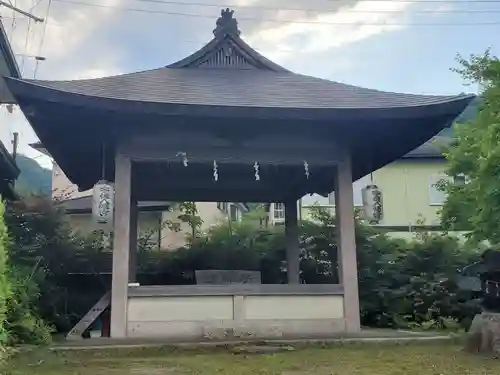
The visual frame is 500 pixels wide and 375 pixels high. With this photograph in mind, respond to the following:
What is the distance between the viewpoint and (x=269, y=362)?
16.9ft

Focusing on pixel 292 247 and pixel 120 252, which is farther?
pixel 292 247

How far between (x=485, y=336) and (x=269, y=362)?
7.67 ft

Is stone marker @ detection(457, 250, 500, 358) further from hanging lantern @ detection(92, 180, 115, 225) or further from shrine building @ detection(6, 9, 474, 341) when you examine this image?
hanging lantern @ detection(92, 180, 115, 225)

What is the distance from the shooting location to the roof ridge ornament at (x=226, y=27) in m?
9.16

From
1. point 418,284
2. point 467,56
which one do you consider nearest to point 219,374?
point 418,284

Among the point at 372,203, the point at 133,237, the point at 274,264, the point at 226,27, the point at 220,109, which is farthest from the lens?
the point at 274,264

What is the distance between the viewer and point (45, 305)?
905 centimetres

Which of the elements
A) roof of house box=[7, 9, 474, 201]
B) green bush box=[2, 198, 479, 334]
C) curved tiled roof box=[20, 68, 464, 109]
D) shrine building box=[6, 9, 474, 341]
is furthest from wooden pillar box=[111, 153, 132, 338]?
green bush box=[2, 198, 479, 334]

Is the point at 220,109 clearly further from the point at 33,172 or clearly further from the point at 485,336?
the point at 33,172

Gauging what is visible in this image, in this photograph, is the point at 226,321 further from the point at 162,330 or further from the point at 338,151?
the point at 338,151

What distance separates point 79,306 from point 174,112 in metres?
5.15

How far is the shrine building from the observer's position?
6.48 metres

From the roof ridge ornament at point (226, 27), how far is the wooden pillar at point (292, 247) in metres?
3.61

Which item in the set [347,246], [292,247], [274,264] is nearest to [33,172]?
[274,264]
